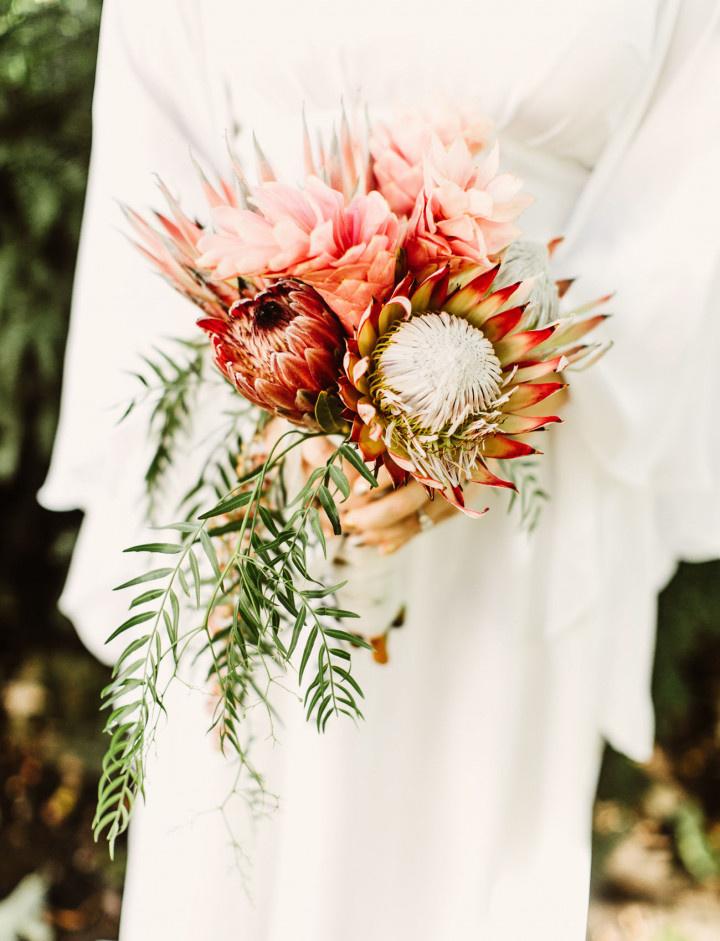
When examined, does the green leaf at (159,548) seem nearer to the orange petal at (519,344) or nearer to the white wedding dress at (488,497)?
the orange petal at (519,344)

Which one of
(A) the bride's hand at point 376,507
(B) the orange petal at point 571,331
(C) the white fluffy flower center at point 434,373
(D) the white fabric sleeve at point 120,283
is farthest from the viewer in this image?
(D) the white fabric sleeve at point 120,283

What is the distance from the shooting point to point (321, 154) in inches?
23.0

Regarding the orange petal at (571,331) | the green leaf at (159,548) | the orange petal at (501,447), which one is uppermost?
the orange petal at (571,331)

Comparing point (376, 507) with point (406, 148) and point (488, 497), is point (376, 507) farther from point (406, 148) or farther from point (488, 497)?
point (406, 148)

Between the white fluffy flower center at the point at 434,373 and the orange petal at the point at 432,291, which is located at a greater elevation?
the orange petal at the point at 432,291

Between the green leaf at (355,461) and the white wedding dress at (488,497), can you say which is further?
the white wedding dress at (488,497)

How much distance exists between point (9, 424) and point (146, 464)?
0.78 metres

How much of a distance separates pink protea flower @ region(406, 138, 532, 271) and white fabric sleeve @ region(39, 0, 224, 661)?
41 centimetres

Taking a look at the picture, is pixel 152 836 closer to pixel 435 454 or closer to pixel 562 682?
pixel 562 682

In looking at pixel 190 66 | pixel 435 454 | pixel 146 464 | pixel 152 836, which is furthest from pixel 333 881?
pixel 190 66

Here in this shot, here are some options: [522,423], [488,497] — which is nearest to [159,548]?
[522,423]

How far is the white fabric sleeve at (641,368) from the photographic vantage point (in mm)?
864

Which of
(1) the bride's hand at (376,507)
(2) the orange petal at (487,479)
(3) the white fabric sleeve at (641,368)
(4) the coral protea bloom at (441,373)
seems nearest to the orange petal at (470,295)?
(4) the coral protea bloom at (441,373)

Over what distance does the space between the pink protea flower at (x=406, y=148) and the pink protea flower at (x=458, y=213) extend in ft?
0.08
